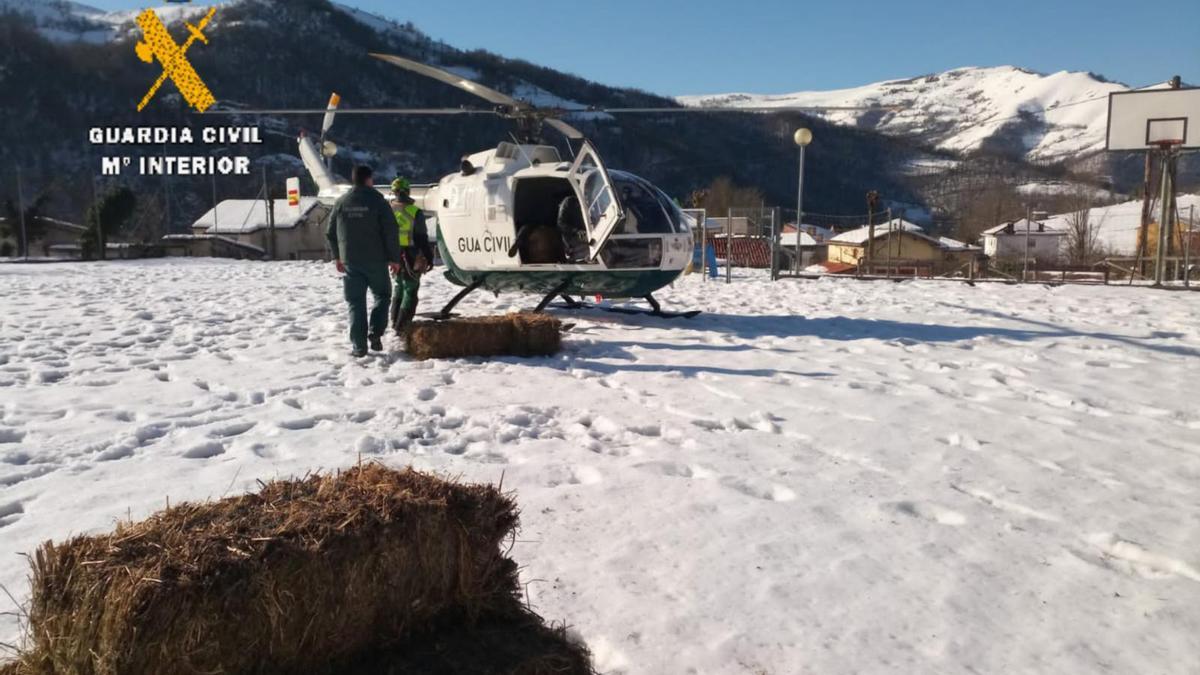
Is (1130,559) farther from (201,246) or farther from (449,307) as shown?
(201,246)

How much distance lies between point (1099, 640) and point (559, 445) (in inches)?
118

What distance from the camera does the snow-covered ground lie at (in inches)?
104

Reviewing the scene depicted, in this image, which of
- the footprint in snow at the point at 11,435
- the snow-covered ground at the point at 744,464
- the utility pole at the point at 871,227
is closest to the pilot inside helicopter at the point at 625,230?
the snow-covered ground at the point at 744,464

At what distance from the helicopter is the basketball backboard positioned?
16.5 m

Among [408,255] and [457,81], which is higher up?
[457,81]

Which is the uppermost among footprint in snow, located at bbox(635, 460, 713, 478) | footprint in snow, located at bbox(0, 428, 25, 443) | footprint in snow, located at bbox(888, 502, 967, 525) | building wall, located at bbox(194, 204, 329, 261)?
building wall, located at bbox(194, 204, 329, 261)

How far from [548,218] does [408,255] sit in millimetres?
2771

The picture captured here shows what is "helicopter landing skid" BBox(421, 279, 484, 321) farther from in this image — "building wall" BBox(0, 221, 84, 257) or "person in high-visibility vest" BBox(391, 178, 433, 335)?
"building wall" BBox(0, 221, 84, 257)

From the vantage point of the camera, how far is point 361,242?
24.9ft

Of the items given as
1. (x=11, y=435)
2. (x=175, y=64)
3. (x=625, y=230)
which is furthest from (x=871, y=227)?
(x=175, y=64)

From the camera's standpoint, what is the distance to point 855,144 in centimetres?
19938

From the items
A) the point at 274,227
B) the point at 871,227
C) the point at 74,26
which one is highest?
the point at 74,26

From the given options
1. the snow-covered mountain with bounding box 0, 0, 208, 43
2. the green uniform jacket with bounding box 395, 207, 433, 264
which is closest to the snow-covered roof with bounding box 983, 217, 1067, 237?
the green uniform jacket with bounding box 395, 207, 433, 264

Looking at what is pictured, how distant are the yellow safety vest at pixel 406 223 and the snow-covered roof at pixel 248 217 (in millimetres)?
53969
